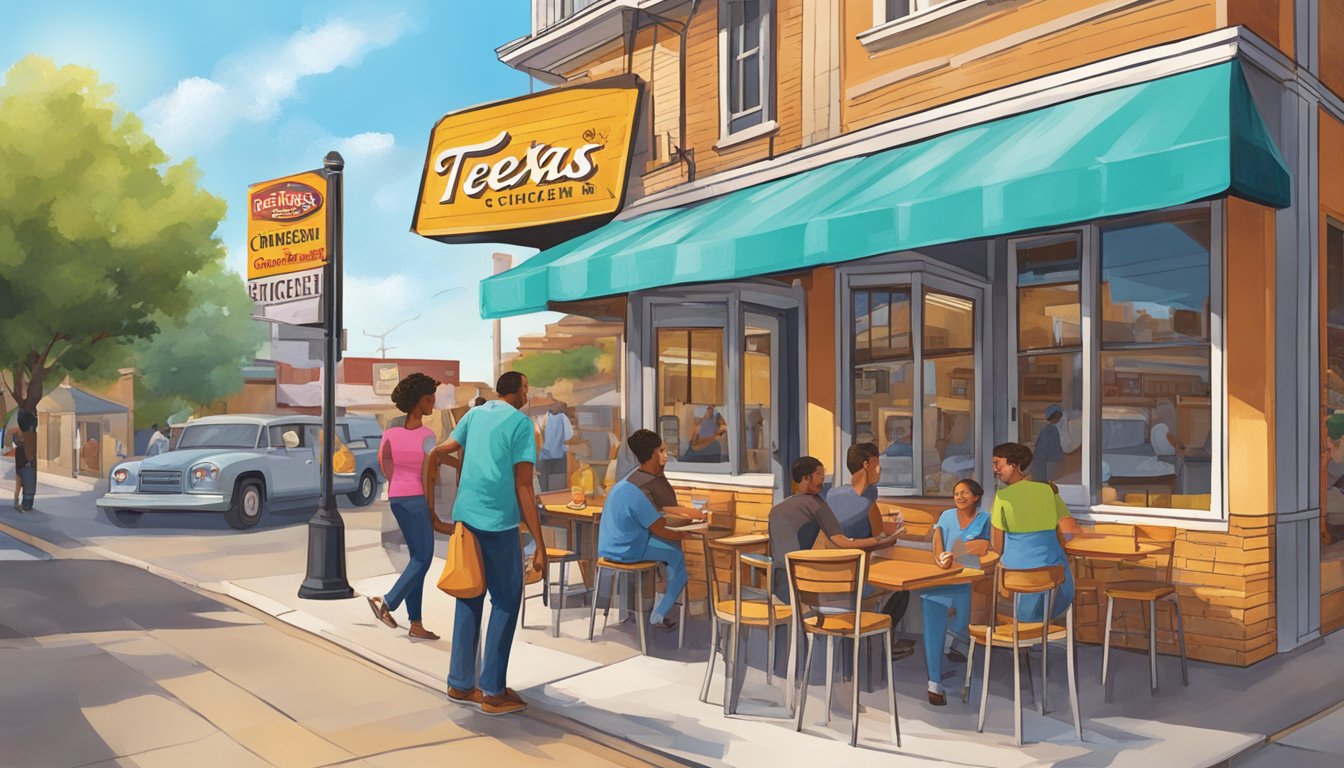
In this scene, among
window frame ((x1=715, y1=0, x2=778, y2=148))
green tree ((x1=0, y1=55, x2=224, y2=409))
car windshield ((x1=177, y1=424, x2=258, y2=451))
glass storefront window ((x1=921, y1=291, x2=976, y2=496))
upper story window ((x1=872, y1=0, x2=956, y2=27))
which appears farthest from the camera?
green tree ((x1=0, y1=55, x2=224, y2=409))

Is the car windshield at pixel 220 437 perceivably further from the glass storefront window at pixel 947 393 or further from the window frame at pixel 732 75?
the glass storefront window at pixel 947 393

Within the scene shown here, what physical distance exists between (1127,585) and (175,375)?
169 feet

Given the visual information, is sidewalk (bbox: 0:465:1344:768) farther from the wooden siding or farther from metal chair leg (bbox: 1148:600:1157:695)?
the wooden siding

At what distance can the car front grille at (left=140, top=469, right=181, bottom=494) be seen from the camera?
595 inches

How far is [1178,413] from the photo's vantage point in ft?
24.4

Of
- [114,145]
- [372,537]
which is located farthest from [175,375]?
[372,537]

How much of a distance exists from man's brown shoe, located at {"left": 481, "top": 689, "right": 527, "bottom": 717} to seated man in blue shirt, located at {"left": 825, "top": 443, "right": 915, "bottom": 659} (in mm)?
2349

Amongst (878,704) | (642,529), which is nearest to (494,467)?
(642,529)

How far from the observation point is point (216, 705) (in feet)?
19.8

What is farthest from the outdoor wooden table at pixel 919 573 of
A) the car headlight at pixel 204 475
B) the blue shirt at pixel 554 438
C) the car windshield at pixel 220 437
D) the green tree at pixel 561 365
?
the green tree at pixel 561 365

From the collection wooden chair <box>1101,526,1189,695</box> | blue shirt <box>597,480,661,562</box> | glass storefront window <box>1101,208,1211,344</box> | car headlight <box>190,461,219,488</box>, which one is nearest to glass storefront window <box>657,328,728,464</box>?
blue shirt <box>597,480,661,562</box>

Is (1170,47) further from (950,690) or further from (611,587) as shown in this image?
(611,587)

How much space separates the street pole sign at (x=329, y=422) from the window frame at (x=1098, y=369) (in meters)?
6.28

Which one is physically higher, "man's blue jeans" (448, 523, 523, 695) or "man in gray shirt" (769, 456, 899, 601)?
"man in gray shirt" (769, 456, 899, 601)
